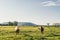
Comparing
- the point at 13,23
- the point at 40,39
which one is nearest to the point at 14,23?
the point at 13,23

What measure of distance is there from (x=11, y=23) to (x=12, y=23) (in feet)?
8.14

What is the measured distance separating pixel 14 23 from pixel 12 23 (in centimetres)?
219

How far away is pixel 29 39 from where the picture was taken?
813 inches

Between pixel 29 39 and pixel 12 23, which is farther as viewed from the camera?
pixel 12 23

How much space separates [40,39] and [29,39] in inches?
60.1

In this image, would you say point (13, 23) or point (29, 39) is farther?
point (13, 23)

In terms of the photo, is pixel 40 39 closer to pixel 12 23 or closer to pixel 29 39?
pixel 29 39

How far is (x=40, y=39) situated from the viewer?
21.4 metres

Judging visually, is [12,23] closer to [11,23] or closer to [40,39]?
[11,23]

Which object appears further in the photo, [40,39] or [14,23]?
[14,23]

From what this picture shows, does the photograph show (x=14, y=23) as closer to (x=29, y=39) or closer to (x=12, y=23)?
(x=12, y=23)

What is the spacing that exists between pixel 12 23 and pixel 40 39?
167m

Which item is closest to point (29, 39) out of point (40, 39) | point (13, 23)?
point (40, 39)

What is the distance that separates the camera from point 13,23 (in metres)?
188
